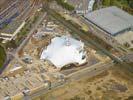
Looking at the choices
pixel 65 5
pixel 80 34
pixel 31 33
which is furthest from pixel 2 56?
pixel 65 5

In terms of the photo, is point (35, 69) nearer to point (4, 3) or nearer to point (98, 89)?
point (98, 89)

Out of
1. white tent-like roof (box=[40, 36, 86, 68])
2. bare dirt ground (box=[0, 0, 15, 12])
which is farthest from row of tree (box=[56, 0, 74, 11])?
white tent-like roof (box=[40, 36, 86, 68])

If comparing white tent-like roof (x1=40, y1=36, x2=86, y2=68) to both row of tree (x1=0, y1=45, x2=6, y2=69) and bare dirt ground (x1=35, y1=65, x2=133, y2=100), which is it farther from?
row of tree (x1=0, y1=45, x2=6, y2=69)

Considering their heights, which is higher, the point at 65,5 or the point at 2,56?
the point at 65,5

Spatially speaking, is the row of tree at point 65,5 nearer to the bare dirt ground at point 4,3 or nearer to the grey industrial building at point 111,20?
the grey industrial building at point 111,20

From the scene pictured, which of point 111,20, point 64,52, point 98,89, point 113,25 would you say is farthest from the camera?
Answer: point 111,20

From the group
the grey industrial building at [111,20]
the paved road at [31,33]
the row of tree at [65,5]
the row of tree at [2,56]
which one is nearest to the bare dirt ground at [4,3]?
the paved road at [31,33]

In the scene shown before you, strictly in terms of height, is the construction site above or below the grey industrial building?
below
